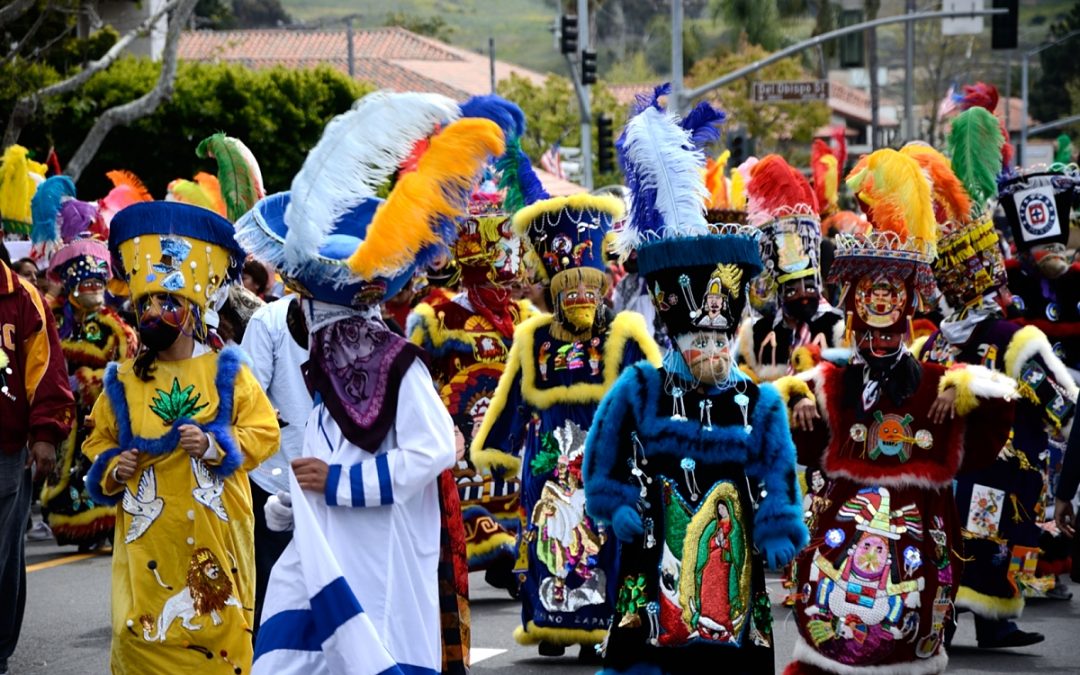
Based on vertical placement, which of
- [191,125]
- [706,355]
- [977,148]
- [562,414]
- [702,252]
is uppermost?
[191,125]

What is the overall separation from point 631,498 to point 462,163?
146 centimetres

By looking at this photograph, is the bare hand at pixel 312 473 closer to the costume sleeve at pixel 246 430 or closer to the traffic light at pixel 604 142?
the costume sleeve at pixel 246 430

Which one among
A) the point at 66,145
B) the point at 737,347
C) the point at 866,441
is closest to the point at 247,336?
the point at 866,441

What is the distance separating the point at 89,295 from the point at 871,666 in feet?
25.1

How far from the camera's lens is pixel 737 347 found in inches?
470

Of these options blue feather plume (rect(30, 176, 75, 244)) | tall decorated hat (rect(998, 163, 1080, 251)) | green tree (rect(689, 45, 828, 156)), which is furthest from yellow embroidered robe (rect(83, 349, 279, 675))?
green tree (rect(689, 45, 828, 156))

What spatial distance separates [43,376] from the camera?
8.48 metres

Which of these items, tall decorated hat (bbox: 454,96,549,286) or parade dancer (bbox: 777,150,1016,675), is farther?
tall decorated hat (bbox: 454,96,549,286)

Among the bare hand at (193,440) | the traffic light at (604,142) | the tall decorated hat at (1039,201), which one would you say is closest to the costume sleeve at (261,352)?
the bare hand at (193,440)

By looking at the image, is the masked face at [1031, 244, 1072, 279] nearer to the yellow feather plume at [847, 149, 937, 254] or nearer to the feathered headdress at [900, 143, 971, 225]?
the feathered headdress at [900, 143, 971, 225]

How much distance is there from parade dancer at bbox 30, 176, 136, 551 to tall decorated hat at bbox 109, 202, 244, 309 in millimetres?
5911

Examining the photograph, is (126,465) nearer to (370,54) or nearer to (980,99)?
(980,99)

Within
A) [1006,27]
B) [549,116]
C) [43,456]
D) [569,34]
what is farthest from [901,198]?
[549,116]

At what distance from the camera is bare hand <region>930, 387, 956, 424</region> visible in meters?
7.66
